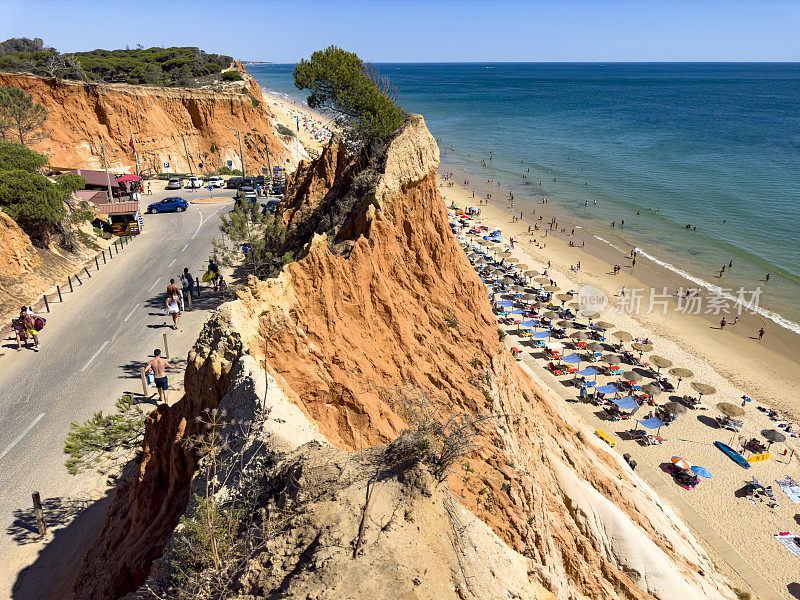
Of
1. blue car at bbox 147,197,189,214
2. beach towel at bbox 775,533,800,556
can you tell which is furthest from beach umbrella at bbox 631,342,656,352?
blue car at bbox 147,197,189,214

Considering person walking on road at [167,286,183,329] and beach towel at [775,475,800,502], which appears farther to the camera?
beach towel at [775,475,800,502]

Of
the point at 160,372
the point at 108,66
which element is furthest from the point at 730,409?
the point at 108,66

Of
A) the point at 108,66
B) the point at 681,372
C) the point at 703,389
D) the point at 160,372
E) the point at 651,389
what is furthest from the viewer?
the point at 108,66

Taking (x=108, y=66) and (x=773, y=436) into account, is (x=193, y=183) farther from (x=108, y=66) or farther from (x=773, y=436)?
(x=773, y=436)

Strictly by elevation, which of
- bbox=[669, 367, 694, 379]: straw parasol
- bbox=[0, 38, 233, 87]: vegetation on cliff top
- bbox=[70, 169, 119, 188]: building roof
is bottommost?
bbox=[669, 367, 694, 379]: straw parasol

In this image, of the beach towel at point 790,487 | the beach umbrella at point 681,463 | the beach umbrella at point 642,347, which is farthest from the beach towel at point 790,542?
the beach umbrella at point 642,347

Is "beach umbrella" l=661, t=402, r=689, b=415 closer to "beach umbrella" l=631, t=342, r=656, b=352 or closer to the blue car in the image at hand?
"beach umbrella" l=631, t=342, r=656, b=352

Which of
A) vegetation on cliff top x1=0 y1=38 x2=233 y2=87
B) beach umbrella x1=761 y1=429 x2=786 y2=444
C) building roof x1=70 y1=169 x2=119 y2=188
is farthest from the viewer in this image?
vegetation on cliff top x1=0 y1=38 x2=233 y2=87
